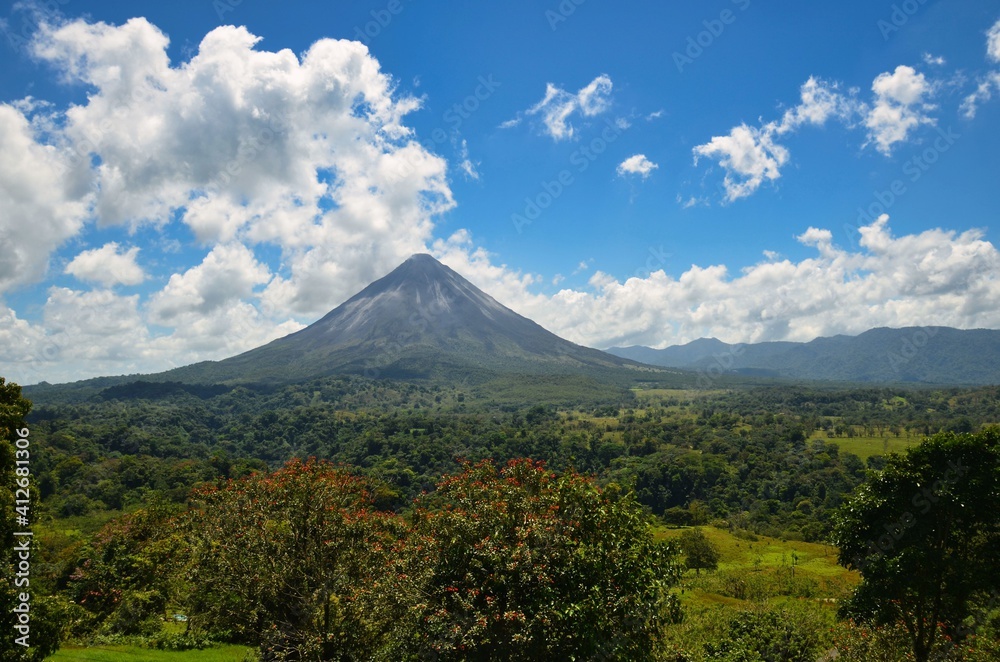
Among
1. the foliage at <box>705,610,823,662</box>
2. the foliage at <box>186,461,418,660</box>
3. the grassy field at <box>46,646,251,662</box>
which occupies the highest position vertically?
the foliage at <box>186,461,418,660</box>

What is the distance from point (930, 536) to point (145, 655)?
22.0m

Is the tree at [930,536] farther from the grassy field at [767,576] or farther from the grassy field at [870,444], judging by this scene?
the grassy field at [870,444]

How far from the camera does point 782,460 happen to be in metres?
103

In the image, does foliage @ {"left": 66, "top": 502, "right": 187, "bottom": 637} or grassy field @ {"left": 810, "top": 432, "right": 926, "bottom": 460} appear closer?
foliage @ {"left": 66, "top": 502, "right": 187, "bottom": 637}

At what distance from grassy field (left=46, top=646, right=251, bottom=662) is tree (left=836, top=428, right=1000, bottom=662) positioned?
57.5ft

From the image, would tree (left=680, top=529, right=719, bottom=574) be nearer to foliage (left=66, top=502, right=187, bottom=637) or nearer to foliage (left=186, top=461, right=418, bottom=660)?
foliage (left=66, top=502, right=187, bottom=637)

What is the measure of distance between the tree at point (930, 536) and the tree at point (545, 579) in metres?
6.16

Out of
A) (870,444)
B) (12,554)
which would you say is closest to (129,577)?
(12,554)

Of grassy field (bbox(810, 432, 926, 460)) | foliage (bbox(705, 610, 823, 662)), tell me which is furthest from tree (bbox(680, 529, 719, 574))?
grassy field (bbox(810, 432, 926, 460))

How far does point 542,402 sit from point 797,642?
180 m

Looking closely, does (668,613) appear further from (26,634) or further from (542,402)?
(542,402)

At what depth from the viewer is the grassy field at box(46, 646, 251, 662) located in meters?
15.0

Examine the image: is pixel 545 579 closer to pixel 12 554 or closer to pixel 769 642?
pixel 12 554

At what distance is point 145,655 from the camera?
17.0 meters
